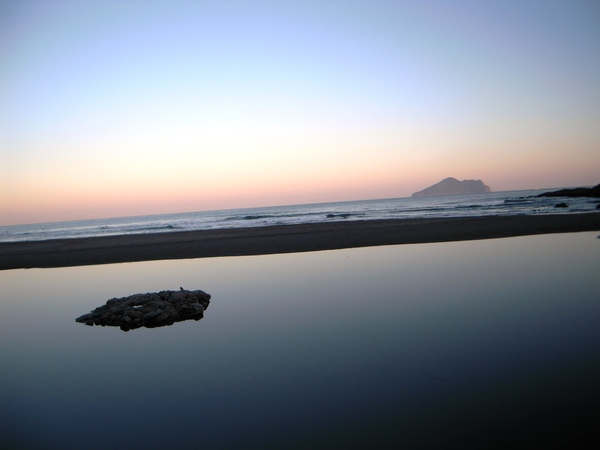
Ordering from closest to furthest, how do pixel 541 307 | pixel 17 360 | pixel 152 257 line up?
pixel 17 360 < pixel 541 307 < pixel 152 257

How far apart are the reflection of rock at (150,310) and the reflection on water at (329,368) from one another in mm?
337

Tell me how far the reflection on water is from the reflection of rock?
1.11ft

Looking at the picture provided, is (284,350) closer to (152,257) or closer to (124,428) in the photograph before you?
(124,428)

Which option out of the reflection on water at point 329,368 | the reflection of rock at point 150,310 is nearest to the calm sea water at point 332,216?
the reflection on water at point 329,368

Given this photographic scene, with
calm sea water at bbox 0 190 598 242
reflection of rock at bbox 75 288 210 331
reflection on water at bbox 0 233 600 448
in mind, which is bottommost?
reflection on water at bbox 0 233 600 448

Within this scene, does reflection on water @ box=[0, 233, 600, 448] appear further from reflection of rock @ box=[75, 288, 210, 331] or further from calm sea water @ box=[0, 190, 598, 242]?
calm sea water @ box=[0, 190, 598, 242]

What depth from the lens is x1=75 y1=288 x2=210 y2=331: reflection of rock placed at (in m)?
6.96

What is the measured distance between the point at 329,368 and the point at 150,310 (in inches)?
174

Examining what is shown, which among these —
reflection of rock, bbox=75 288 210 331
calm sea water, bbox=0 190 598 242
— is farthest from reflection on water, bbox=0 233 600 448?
calm sea water, bbox=0 190 598 242

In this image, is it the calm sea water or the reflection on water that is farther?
the calm sea water

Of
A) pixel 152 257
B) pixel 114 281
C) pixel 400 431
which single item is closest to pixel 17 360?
pixel 400 431

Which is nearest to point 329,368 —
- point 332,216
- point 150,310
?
point 150,310

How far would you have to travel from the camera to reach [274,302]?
7805 millimetres

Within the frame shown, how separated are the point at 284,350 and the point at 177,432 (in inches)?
77.2
